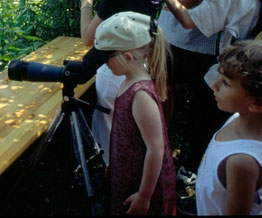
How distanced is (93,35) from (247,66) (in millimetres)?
956

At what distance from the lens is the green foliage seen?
4.02 metres

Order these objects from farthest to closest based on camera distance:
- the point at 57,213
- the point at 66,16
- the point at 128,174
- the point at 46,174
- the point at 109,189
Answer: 1. the point at 66,16
2. the point at 46,174
3. the point at 57,213
4. the point at 109,189
5. the point at 128,174

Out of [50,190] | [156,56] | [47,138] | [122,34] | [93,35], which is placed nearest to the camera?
[122,34]

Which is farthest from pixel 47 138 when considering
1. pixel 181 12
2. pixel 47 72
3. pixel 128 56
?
pixel 181 12

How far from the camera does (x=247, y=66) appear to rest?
3.80 feet

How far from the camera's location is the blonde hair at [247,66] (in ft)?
3.76

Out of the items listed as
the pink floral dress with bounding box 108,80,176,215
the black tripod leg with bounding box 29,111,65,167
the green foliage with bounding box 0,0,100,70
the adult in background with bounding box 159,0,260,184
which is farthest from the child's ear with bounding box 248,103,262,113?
the green foliage with bounding box 0,0,100,70

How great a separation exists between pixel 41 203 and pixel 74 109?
107cm

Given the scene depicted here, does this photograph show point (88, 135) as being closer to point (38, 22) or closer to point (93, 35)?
point (93, 35)

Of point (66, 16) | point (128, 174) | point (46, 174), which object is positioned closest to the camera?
point (128, 174)

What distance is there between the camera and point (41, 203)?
238cm

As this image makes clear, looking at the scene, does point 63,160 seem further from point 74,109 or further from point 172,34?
point 172,34

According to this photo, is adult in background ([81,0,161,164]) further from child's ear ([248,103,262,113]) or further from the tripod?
child's ear ([248,103,262,113])

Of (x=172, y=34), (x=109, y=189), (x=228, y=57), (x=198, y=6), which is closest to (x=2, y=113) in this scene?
(x=109, y=189)
